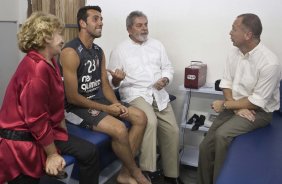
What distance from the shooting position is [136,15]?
264cm

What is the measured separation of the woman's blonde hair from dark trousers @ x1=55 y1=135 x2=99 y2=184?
585mm

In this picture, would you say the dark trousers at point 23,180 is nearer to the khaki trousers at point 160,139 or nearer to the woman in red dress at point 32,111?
the woman in red dress at point 32,111

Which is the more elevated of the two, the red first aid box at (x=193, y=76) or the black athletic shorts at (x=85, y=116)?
the red first aid box at (x=193, y=76)

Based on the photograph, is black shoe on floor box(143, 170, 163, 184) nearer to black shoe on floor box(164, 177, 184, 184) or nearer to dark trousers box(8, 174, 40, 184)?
black shoe on floor box(164, 177, 184, 184)

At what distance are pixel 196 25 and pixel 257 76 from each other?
38.0 inches

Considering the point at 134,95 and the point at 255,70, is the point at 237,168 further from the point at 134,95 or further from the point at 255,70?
the point at 134,95

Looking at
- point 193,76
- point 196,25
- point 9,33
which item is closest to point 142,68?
point 193,76

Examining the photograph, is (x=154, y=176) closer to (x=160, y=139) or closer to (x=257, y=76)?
(x=160, y=139)

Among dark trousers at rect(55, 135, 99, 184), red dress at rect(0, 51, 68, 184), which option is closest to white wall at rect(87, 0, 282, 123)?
dark trousers at rect(55, 135, 99, 184)

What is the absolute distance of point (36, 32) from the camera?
1.63 meters

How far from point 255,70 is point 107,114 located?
3.64 ft

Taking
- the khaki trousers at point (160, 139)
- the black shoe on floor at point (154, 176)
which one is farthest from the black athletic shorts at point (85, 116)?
the black shoe on floor at point (154, 176)

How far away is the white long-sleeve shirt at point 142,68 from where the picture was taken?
2.64m

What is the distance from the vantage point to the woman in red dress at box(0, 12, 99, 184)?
5.05 ft
